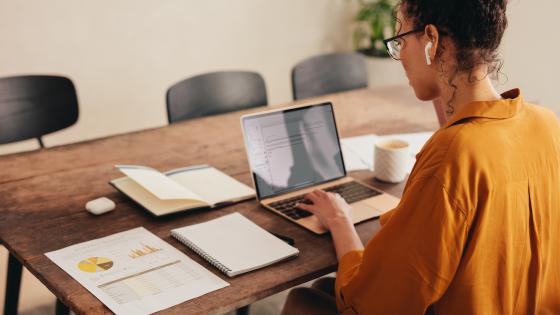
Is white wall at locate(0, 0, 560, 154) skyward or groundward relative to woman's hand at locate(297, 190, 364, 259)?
skyward

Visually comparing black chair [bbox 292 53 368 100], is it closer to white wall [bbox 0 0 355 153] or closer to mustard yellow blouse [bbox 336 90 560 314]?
white wall [bbox 0 0 355 153]

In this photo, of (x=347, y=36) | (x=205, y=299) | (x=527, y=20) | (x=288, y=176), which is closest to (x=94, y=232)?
(x=205, y=299)

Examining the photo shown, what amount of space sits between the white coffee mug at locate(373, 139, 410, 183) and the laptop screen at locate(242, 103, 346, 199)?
10 cm

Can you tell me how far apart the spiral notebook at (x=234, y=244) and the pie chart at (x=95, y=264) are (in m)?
0.18

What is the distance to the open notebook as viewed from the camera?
1645mm

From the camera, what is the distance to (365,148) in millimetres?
2111

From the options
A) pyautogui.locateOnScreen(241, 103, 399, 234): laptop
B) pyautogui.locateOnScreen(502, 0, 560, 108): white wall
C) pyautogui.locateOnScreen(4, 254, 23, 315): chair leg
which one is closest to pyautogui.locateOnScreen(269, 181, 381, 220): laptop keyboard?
pyautogui.locateOnScreen(241, 103, 399, 234): laptop

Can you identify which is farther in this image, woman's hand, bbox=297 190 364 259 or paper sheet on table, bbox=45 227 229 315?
woman's hand, bbox=297 190 364 259

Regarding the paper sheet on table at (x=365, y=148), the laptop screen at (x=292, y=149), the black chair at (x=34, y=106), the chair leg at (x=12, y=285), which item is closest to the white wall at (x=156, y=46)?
the black chair at (x=34, y=106)

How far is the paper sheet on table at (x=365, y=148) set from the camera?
1.98 m

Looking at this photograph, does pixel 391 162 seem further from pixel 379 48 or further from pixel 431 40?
pixel 379 48

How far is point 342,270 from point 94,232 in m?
0.60

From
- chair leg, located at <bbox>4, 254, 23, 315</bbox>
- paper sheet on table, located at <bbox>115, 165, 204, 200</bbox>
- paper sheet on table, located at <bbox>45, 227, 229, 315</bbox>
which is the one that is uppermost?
paper sheet on table, located at <bbox>115, 165, 204, 200</bbox>

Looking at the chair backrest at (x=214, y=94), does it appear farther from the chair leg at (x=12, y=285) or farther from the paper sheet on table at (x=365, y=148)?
the chair leg at (x=12, y=285)
